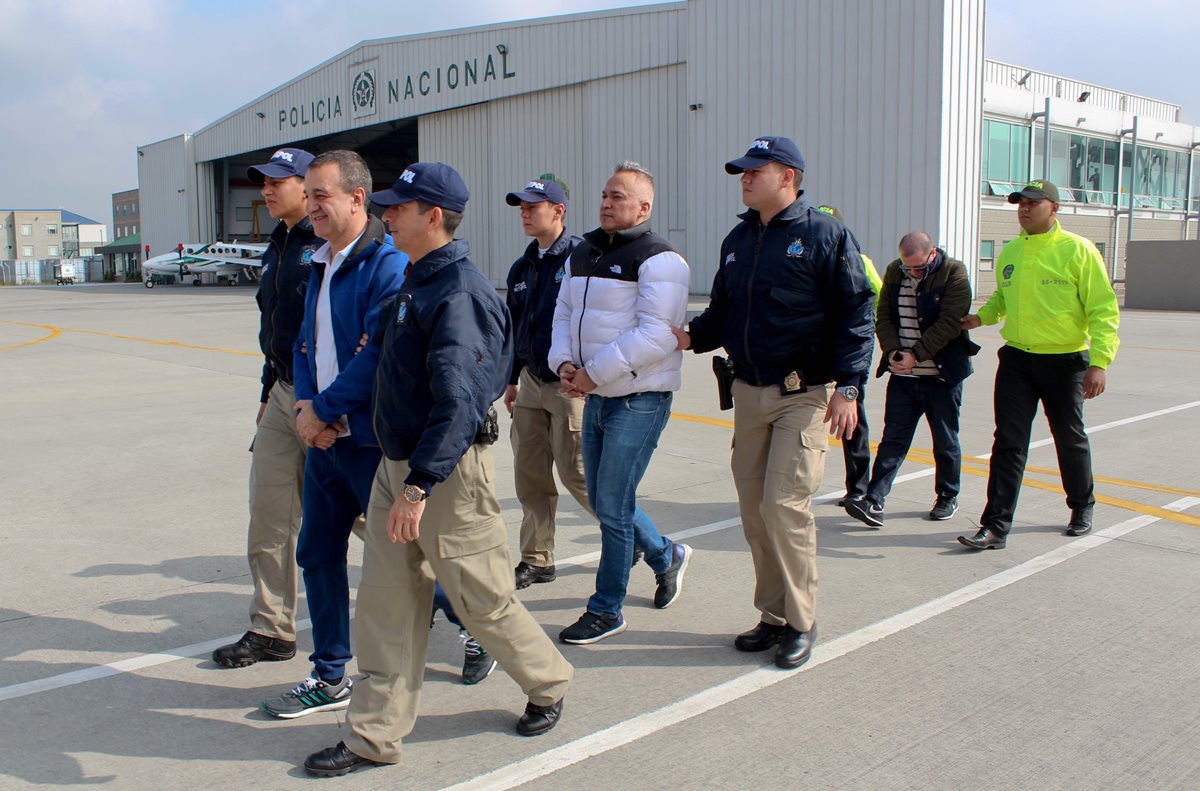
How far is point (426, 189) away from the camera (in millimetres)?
3113

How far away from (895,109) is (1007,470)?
20.3 m

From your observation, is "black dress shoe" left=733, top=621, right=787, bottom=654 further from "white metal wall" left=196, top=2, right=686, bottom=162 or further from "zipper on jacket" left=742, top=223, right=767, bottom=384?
"white metal wall" left=196, top=2, right=686, bottom=162

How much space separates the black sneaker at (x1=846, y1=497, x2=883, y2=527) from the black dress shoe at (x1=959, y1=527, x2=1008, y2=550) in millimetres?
571

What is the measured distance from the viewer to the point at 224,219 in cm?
5231

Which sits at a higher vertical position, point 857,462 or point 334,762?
point 857,462

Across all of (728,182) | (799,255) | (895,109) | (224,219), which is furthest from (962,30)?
(224,219)

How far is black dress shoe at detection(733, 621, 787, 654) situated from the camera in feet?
13.4

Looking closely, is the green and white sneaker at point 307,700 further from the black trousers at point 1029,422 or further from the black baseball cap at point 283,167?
the black trousers at point 1029,422

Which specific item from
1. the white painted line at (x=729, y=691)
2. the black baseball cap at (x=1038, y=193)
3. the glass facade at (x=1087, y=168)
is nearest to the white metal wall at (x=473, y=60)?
the glass facade at (x=1087, y=168)

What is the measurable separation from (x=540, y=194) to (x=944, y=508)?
9.96 ft

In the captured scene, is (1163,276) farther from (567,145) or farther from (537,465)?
(537,465)

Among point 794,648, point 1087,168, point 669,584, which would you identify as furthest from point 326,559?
point 1087,168

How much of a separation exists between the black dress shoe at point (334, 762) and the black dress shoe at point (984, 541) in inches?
134

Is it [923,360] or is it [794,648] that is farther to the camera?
[923,360]
